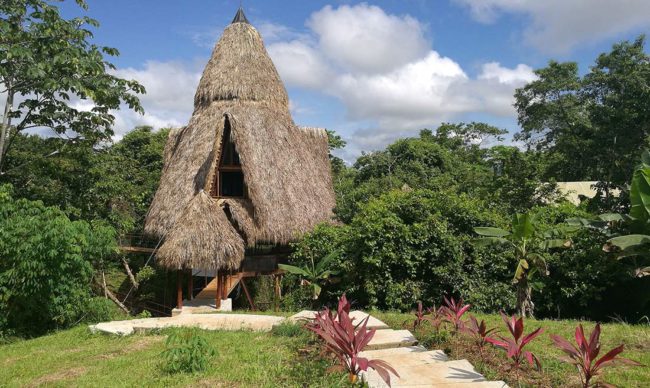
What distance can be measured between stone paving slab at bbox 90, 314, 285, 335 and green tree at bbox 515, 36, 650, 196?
8.70m

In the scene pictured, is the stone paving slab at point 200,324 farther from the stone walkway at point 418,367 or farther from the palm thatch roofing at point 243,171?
the palm thatch roofing at point 243,171

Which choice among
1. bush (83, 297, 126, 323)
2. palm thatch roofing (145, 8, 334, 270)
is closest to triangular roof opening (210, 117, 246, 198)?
palm thatch roofing (145, 8, 334, 270)

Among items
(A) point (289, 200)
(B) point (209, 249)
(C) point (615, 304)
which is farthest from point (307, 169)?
(C) point (615, 304)

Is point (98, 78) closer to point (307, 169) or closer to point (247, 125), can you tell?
point (247, 125)

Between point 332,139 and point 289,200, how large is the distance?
37.5 feet

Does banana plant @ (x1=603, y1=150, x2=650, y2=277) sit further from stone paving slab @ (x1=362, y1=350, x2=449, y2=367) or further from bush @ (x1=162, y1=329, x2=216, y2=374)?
bush @ (x1=162, y1=329, x2=216, y2=374)

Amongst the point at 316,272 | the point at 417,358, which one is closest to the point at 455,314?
the point at 417,358

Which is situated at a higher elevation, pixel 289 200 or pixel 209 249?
pixel 289 200

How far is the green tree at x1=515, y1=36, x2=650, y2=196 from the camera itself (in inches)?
512

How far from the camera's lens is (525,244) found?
8156mm

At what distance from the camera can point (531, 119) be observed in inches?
1067

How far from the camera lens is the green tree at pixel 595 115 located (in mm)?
12992

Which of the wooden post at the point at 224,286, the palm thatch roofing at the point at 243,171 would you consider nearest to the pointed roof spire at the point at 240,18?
the palm thatch roofing at the point at 243,171

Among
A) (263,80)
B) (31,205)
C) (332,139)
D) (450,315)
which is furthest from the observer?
(332,139)
